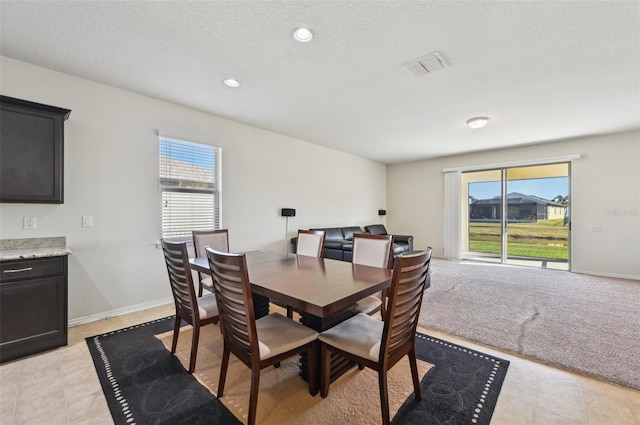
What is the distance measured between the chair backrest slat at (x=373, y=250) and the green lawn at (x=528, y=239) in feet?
16.8

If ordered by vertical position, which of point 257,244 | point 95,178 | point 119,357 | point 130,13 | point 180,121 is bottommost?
point 119,357

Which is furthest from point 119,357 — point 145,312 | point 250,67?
point 250,67

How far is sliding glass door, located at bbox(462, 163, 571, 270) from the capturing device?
5.87 meters

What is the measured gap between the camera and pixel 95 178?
300cm

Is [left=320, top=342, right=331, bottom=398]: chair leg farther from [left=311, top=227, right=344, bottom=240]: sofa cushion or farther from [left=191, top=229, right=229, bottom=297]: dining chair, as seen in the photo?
[left=311, top=227, right=344, bottom=240]: sofa cushion

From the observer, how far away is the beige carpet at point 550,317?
2244 millimetres

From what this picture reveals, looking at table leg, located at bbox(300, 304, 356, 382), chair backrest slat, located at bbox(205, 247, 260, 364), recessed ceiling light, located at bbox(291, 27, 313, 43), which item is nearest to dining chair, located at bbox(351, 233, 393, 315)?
table leg, located at bbox(300, 304, 356, 382)

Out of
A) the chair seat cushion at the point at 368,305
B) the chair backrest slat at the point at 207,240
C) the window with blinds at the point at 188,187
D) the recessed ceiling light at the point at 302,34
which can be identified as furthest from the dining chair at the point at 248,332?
the window with blinds at the point at 188,187

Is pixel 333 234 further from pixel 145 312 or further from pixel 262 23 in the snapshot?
pixel 262 23

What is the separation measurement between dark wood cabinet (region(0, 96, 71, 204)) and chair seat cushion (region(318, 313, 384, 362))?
2869 mm

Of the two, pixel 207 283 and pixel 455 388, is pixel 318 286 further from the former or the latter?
pixel 207 283

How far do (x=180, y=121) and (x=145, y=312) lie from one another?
8.13 feet

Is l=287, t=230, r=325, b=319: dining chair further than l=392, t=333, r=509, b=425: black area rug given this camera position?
Yes

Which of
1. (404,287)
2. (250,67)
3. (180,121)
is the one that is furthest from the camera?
(180,121)
